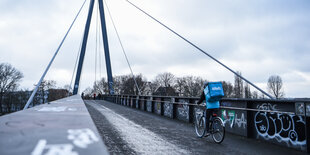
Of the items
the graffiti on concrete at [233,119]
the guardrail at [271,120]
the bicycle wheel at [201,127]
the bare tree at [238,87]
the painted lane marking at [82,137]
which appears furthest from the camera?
the bare tree at [238,87]

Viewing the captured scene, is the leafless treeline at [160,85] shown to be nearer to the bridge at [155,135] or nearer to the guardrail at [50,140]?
the bridge at [155,135]

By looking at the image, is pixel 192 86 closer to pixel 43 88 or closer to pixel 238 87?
pixel 238 87

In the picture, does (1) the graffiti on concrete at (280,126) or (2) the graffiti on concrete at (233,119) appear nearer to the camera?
(1) the graffiti on concrete at (280,126)

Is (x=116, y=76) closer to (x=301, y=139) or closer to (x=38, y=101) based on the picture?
(x=38, y=101)

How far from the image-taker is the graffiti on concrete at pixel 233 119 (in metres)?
6.59

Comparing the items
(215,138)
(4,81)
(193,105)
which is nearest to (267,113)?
(215,138)

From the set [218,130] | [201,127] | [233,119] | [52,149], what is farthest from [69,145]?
[233,119]

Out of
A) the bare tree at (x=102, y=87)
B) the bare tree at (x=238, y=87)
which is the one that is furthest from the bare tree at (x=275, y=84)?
the bare tree at (x=102, y=87)

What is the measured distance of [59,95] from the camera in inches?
2958

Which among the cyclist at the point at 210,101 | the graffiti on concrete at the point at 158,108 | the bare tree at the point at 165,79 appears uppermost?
the bare tree at the point at 165,79

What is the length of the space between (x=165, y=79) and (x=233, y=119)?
215 feet

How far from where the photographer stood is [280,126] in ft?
17.3

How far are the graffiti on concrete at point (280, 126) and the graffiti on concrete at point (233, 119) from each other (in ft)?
1.47

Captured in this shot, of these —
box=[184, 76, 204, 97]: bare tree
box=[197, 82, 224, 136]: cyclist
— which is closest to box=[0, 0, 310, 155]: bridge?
box=[197, 82, 224, 136]: cyclist
